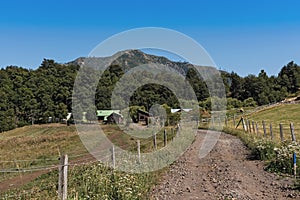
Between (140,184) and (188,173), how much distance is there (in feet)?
9.42

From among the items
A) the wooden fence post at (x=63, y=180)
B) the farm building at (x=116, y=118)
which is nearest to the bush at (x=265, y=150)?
the wooden fence post at (x=63, y=180)

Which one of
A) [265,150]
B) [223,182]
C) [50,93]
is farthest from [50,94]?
[223,182]

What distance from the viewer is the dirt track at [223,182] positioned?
25.6ft

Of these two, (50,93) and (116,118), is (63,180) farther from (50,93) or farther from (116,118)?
(50,93)

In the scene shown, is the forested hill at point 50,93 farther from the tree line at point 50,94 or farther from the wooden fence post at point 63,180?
the wooden fence post at point 63,180

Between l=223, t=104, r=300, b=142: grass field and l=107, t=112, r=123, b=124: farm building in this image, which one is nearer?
l=223, t=104, r=300, b=142: grass field

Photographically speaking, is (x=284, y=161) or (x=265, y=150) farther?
(x=265, y=150)

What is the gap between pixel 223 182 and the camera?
29.9 feet

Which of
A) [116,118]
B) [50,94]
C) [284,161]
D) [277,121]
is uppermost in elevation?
[50,94]

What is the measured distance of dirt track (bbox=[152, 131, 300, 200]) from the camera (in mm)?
7794

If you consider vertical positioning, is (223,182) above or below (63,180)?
below

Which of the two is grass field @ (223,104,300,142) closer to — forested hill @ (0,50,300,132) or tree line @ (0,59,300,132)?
forested hill @ (0,50,300,132)

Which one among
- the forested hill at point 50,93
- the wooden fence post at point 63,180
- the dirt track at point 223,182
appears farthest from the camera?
the forested hill at point 50,93

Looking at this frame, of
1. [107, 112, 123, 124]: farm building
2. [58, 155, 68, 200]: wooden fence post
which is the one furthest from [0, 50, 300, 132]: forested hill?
[58, 155, 68, 200]: wooden fence post
